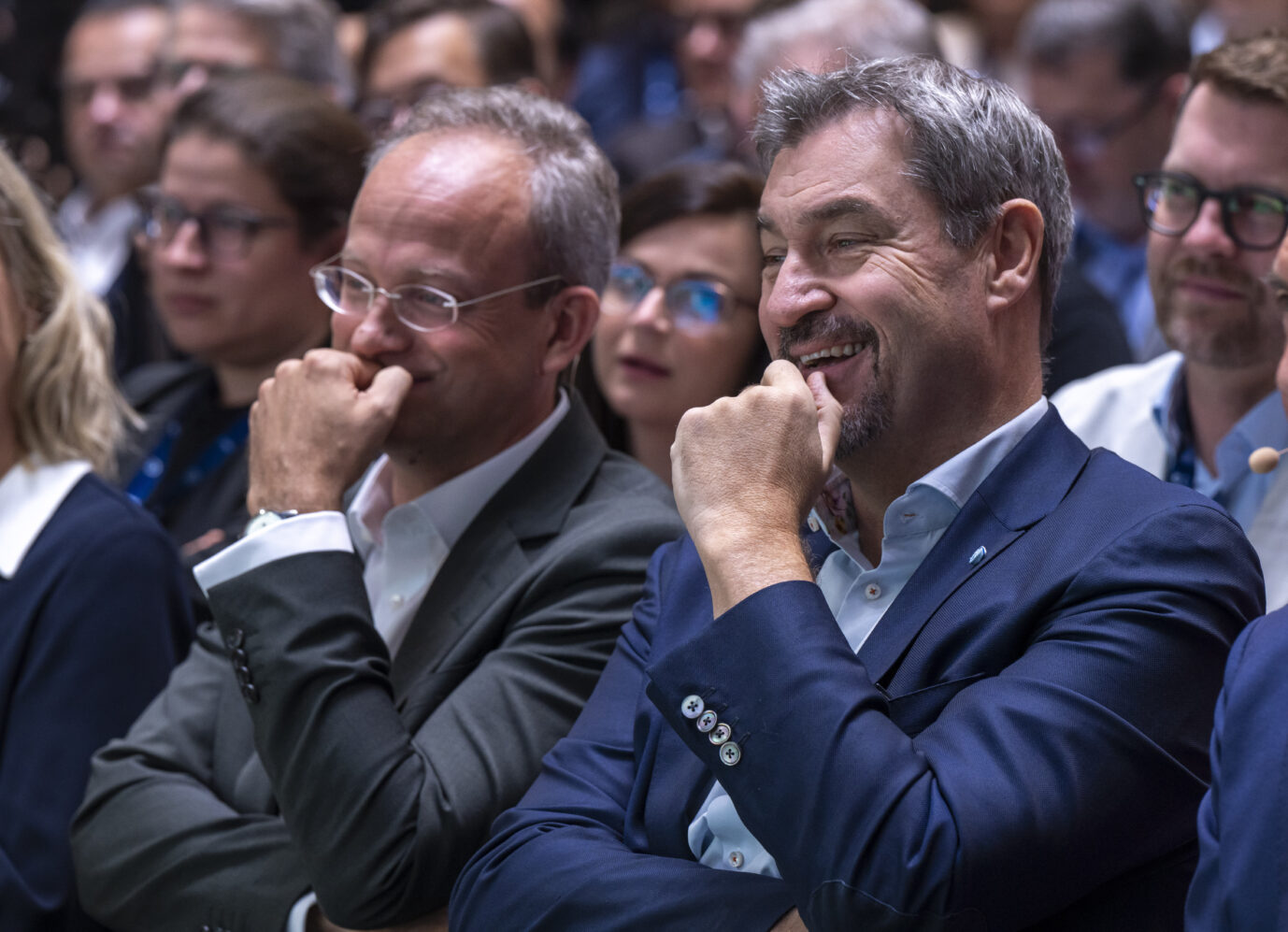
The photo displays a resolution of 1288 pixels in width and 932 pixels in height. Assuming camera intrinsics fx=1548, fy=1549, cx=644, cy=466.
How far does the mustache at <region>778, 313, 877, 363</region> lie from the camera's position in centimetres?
187

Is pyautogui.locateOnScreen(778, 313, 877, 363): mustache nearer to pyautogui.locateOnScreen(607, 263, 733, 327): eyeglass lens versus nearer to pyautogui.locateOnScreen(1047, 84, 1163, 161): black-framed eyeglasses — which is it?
pyautogui.locateOnScreen(607, 263, 733, 327): eyeglass lens

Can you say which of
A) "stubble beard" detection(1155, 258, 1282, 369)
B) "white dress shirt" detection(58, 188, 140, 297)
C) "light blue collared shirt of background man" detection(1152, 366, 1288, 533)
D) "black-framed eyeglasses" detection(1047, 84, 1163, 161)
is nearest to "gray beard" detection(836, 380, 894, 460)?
"light blue collared shirt of background man" detection(1152, 366, 1288, 533)

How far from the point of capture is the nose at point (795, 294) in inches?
74.1

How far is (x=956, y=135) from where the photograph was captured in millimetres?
1835

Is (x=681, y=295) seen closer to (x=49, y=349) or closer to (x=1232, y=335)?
(x=1232, y=335)

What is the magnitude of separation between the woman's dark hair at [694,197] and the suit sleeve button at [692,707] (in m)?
1.56

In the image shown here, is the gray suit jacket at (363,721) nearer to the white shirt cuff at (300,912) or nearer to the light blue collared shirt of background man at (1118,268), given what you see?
the white shirt cuff at (300,912)

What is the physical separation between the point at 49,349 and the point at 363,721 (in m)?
1.27

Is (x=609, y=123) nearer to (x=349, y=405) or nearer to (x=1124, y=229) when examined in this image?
(x=1124, y=229)

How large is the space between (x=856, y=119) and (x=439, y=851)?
3.50ft

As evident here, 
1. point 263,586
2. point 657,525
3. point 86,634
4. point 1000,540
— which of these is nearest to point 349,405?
point 263,586

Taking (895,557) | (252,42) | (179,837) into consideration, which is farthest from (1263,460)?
(252,42)

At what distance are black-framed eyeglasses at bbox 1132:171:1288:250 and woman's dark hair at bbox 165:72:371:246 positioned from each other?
1.68 m

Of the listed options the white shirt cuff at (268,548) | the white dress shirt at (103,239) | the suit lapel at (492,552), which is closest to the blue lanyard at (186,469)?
the suit lapel at (492,552)
